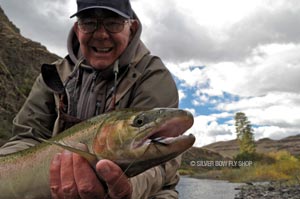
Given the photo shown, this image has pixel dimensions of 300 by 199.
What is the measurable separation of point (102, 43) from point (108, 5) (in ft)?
0.76

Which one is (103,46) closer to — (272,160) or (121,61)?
(121,61)

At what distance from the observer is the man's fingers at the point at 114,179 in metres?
1.75

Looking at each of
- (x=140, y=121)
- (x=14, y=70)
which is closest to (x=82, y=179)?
(x=140, y=121)

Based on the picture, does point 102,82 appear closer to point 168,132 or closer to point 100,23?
point 100,23

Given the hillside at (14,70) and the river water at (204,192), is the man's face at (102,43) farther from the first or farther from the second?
the hillside at (14,70)

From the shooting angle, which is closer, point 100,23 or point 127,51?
point 100,23

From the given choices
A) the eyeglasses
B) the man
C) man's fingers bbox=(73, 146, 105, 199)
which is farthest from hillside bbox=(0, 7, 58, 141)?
man's fingers bbox=(73, 146, 105, 199)

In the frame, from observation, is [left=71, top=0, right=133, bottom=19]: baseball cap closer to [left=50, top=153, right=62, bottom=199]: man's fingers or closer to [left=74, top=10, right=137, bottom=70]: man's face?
[left=74, top=10, right=137, bottom=70]: man's face

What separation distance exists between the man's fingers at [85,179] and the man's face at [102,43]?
0.92 meters

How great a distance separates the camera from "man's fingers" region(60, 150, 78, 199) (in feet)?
6.05

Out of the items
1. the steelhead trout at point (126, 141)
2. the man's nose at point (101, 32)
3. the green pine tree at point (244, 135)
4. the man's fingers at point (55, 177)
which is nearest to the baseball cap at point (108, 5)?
the man's nose at point (101, 32)

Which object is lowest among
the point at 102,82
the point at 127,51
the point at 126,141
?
the point at 126,141

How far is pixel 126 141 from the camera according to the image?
1817 millimetres

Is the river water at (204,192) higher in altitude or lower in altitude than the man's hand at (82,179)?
lower
